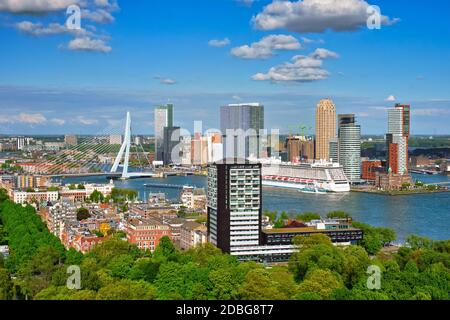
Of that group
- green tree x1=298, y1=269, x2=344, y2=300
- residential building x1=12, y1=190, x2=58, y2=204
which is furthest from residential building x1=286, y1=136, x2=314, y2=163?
green tree x1=298, y1=269, x2=344, y2=300

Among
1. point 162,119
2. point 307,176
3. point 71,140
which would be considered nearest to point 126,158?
point 307,176

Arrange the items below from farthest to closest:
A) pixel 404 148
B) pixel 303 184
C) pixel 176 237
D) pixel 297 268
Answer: pixel 404 148 → pixel 303 184 → pixel 176 237 → pixel 297 268

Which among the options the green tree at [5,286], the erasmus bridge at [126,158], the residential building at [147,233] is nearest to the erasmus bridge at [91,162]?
the erasmus bridge at [126,158]

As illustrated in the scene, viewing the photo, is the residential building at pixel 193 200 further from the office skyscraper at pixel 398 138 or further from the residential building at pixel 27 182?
the office skyscraper at pixel 398 138

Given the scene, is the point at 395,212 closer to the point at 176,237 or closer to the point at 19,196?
the point at 176,237

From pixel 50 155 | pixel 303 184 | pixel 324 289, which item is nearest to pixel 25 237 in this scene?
pixel 324 289

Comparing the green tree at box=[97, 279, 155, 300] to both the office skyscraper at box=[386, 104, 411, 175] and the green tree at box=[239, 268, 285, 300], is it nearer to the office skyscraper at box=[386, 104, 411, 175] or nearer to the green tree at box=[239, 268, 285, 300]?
the green tree at box=[239, 268, 285, 300]
